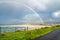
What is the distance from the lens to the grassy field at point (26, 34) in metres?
2.18

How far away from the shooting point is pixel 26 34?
2207mm

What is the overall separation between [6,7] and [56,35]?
0.86 meters

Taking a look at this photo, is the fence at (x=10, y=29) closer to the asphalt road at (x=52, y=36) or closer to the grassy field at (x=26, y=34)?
the grassy field at (x=26, y=34)

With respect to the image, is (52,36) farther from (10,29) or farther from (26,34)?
(10,29)

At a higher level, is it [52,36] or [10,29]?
[10,29]

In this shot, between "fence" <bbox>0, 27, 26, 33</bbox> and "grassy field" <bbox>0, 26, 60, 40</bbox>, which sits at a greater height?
"fence" <bbox>0, 27, 26, 33</bbox>

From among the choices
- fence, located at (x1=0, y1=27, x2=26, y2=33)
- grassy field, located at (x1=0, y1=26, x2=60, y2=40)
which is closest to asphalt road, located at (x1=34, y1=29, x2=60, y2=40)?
grassy field, located at (x1=0, y1=26, x2=60, y2=40)

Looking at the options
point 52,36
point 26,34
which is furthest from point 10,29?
point 52,36

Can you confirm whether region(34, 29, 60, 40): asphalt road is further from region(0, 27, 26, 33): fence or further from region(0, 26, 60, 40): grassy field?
region(0, 27, 26, 33): fence

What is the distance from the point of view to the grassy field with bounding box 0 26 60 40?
85.7 inches

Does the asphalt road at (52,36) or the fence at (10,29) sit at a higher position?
the fence at (10,29)

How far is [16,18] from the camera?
2229 mm

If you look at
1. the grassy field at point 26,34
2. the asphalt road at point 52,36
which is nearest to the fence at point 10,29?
the grassy field at point 26,34

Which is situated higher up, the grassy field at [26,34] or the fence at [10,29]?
the fence at [10,29]
